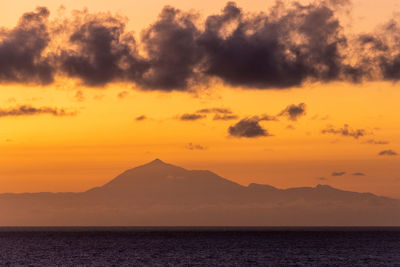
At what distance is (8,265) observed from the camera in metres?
103

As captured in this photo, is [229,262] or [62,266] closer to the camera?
[62,266]

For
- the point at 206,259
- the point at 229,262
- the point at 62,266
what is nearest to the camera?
the point at 62,266

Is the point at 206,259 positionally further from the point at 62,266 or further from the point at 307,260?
the point at 62,266

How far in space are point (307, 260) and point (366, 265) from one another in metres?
12.1

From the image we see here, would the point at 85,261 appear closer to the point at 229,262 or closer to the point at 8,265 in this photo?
the point at 8,265

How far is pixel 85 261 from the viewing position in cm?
11150

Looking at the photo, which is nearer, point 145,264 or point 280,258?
point 145,264

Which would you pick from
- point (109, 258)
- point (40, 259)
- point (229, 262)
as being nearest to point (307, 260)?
point (229, 262)

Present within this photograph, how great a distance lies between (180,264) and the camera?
A: 105m

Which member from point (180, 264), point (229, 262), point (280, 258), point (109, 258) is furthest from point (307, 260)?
point (109, 258)

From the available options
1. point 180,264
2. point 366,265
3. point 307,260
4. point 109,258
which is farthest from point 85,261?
point 366,265

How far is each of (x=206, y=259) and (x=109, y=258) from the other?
17.4m

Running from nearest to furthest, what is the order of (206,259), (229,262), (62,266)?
(62,266), (229,262), (206,259)

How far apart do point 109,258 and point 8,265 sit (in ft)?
71.7
